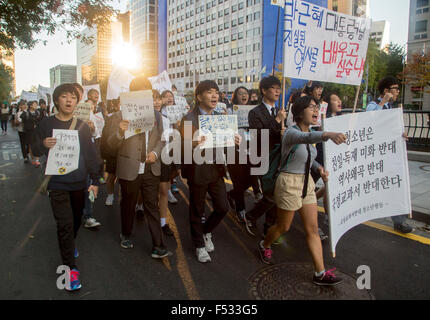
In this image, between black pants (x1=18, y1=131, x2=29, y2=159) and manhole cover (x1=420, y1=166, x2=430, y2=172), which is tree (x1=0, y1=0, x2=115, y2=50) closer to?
black pants (x1=18, y1=131, x2=29, y2=159)

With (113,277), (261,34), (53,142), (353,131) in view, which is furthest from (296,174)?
(261,34)

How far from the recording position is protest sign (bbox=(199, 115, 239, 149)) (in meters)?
3.54

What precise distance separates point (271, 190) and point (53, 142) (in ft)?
7.24

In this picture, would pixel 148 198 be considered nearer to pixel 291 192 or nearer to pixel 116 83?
pixel 291 192

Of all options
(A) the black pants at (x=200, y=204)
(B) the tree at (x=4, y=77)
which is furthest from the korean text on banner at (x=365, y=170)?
(B) the tree at (x=4, y=77)

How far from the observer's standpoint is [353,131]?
3.47 metres

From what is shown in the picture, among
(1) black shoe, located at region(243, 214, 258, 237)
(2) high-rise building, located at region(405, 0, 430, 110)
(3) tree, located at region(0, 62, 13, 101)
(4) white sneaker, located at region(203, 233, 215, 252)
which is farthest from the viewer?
(2) high-rise building, located at region(405, 0, 430, 110)

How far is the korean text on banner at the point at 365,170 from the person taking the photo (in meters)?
3.29

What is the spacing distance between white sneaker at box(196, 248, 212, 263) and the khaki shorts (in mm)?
1043

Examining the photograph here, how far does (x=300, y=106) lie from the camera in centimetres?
317

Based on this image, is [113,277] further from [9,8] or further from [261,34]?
[261,34]

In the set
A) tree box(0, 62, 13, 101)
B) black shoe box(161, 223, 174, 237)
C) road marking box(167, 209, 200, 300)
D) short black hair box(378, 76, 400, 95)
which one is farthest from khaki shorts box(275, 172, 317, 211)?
tree box(0, 62, 13, 101)

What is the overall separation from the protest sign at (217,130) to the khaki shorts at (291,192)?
2.54 ft

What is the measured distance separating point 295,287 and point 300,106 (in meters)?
1.73
